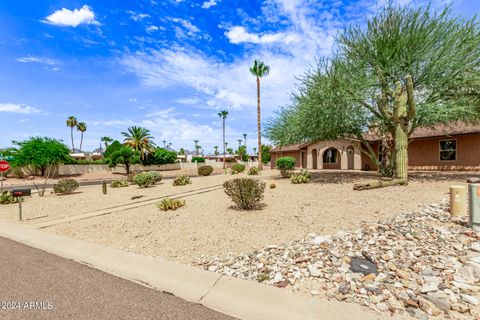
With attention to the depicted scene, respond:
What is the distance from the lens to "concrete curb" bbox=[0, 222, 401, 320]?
3553mm

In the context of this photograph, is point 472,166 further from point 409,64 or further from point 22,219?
point 22,219

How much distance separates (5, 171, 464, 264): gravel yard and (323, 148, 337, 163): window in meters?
19.4

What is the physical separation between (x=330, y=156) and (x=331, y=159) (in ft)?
1.34

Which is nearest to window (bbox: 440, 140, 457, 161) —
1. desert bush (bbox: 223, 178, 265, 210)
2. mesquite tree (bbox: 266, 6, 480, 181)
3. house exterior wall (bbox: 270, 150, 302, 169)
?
mesquite tree (bbox: 266, 6, 480, 181)

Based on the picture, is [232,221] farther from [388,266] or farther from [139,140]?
[139,140]

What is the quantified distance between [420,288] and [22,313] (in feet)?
19.3

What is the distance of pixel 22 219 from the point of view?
1050 cm

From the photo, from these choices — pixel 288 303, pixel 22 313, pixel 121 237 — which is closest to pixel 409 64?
pixel 288 303

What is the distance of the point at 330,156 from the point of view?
105 feet

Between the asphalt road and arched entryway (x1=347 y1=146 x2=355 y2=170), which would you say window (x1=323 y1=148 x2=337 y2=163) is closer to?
arched entryway (x1=347 y1=146 x2=355 y2=170)

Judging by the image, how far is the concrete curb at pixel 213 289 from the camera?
3.55 metres

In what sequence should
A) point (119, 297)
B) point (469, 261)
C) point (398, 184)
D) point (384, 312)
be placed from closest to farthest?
1. point (384, 312)
2. point (119, 297)
3. point (469, 261)
4. point (398, 184)

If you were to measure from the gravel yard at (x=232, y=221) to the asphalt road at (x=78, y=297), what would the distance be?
1440 mm

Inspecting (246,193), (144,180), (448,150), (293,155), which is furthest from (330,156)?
(246,193)
